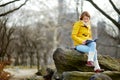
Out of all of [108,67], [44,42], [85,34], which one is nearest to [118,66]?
[108,67]

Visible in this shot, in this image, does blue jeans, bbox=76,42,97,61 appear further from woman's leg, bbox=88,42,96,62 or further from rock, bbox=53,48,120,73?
rock, bbox=53,48,120,73

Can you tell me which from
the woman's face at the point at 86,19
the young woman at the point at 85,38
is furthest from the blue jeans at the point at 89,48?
the woman's face at the point at 86,19

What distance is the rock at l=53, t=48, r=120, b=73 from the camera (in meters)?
13.2

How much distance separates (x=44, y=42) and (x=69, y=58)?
Answer: 52.4m

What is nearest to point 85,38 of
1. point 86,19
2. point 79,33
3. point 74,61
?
point 79,33

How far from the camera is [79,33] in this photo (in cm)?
1091

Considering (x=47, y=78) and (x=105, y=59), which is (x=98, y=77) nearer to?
(x=105, y=59)

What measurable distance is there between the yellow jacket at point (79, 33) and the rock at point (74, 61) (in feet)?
6.56

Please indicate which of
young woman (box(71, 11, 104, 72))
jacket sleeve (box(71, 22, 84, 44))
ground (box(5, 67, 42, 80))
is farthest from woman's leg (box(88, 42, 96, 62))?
ground (box(5, 67, 42, 80))

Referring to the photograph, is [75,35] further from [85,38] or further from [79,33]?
[85,38]

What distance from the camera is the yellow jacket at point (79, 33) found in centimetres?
1075

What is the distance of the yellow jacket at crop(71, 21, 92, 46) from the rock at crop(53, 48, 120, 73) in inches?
78.7

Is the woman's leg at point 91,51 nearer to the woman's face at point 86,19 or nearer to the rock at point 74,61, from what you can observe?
the woman's face at point 86,19

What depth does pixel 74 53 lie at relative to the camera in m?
13.2
